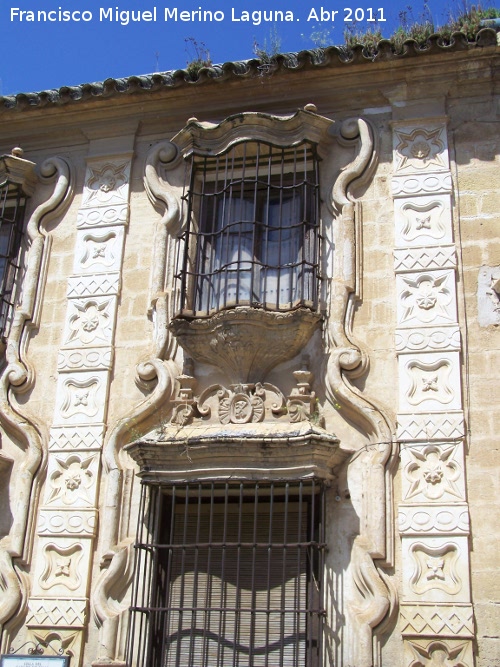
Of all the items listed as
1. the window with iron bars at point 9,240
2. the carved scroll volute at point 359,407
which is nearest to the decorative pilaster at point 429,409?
the carved scroll volute at point 359,407

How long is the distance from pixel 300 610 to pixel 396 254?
3268mm

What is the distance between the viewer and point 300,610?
706cm

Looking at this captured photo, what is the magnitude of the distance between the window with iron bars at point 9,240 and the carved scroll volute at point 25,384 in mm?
193

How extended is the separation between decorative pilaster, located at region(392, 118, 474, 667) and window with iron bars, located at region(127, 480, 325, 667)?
0.77m

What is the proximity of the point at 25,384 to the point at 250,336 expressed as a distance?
231 cm

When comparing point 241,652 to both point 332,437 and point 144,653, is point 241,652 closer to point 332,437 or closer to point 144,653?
point 144,653

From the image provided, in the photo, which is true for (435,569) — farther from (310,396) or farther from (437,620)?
(310,396)

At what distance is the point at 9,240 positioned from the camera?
9.67 metres

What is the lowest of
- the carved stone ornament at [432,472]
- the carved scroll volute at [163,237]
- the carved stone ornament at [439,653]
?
the carved stone ornament at [439,653]

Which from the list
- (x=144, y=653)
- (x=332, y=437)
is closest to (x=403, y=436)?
(x=332, y=437)

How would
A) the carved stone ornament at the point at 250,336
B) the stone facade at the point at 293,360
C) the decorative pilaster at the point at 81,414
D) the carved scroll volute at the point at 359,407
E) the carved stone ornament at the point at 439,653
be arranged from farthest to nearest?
the carved stone ornament at the point at 250,336
the decorative pilaster at the point at 81,414
the stone facade at the point at 293,360
the carved scroll volute at the point at 359,407
the carved stone ornament at the point at 439,653

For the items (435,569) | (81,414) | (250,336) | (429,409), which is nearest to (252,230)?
(250,336)

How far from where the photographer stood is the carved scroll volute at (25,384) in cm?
805

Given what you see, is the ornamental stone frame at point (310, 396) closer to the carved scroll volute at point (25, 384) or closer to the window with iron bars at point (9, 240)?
the carved scroll volute at point (25, 384)
